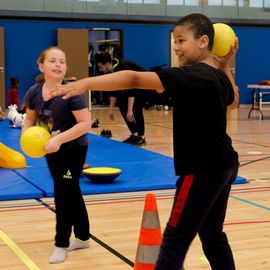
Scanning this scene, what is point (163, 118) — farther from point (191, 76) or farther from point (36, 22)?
point (191, 76)

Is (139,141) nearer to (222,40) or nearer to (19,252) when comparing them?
(19,252)

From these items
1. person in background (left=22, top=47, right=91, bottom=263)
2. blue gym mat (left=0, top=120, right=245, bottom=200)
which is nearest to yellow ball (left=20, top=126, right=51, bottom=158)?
person in background (left=22, top=47, right=91, bottom=263)

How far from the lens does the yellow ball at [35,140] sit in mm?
3529

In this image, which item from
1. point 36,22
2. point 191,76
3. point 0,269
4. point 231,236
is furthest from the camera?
point 36,22

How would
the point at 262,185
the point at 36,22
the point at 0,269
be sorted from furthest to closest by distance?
the point at 36,22 → the point at 262,185 → the point at 0,269

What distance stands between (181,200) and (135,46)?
17177 mm

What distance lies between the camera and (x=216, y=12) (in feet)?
64.4

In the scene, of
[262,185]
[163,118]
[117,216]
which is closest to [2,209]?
[117,216]

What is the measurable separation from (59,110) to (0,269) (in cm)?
108

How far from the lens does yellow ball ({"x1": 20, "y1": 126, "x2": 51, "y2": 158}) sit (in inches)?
139

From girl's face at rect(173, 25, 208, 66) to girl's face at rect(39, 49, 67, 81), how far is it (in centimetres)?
133

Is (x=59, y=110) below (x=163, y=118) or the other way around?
the other way around

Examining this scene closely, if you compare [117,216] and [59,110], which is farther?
[117,216]

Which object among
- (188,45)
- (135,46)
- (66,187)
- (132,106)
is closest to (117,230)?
(66,187)
